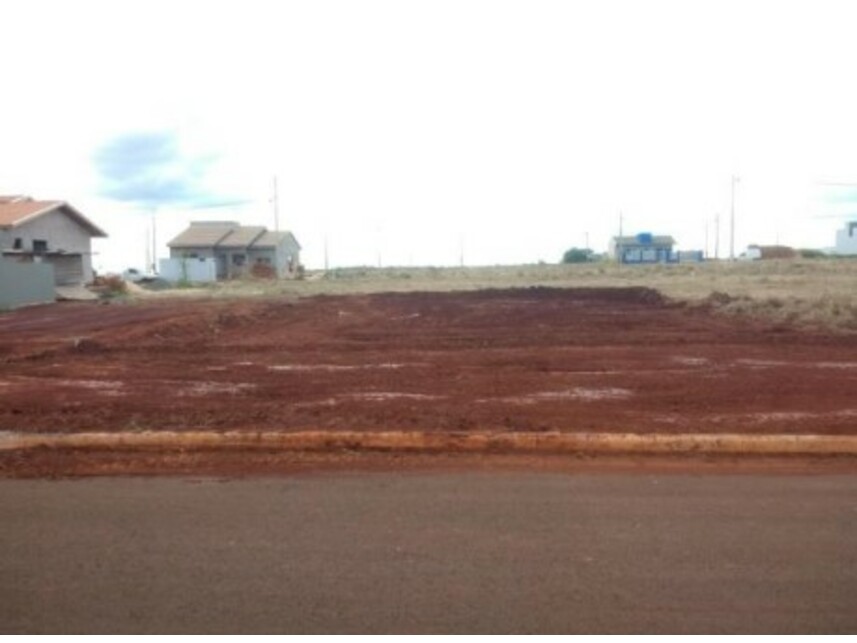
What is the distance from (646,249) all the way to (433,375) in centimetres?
10106

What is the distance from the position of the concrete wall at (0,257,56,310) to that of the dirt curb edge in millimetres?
30479

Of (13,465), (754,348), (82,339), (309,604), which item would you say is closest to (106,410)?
(13,465)

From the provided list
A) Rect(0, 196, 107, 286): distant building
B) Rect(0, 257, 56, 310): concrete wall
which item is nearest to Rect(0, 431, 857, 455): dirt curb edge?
Rect(0, 257, 56, 310): concrete wall

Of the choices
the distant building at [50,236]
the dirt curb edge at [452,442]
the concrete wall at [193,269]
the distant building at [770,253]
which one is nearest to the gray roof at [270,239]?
the concrete wall at [193,269]

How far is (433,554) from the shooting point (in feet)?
15.7

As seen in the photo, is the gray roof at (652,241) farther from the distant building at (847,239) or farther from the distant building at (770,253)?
the distant building at (847,239)

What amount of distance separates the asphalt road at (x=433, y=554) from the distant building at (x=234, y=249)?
6839 centimetres

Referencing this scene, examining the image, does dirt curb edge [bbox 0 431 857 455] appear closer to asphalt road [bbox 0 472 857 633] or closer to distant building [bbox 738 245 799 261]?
asphalt road [bbox 0 472 857 633]

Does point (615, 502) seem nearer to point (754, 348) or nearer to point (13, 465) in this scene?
point (13, 465)

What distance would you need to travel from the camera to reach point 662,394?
10492 millimetres

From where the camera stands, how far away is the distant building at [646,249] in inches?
4215

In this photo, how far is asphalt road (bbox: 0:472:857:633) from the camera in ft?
13.1

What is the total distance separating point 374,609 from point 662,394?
24.1 ft

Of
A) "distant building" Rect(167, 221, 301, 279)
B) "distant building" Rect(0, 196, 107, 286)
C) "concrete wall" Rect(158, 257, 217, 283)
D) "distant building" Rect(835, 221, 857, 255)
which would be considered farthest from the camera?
"distant building" Rect(835, 221, 857, 255)
